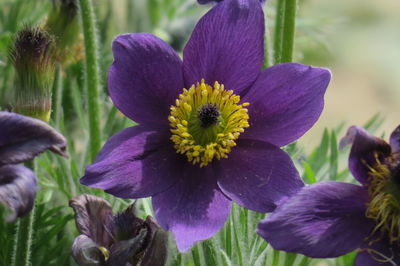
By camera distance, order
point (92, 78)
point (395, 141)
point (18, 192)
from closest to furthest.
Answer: point (18, 192)
point (395, 141)
point (92, 78)

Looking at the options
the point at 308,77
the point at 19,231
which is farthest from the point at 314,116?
the point at 19,231

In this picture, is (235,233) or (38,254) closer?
(235,233)

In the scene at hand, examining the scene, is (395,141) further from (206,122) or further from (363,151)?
(206,122)

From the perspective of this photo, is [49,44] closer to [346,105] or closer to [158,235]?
[158,235]

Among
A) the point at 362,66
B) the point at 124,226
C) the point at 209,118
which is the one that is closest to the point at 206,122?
the point at 209,118

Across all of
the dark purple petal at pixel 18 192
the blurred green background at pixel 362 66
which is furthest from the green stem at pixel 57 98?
the blurred green background at pixel 362 66

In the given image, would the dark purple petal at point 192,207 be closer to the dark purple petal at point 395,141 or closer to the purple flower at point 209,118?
the purple flower at point 209,118

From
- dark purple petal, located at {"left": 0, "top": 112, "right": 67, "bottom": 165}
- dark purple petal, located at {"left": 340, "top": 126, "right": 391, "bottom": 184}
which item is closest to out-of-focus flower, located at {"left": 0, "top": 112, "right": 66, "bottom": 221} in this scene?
dark purple petal, located at {"left": 0, "top": 112, "right": 67, "bottom": 165}
